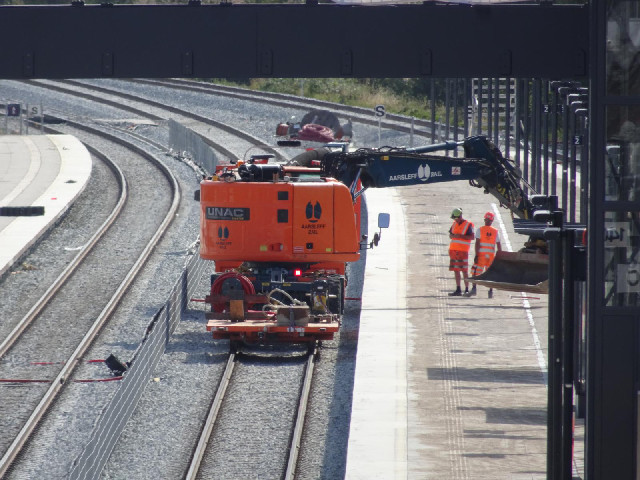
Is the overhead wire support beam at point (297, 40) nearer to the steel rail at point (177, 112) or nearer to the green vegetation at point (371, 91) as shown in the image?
the steel rail at point (177, 112)

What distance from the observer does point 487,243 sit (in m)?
21.1

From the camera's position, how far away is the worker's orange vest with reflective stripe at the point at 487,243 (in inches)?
829

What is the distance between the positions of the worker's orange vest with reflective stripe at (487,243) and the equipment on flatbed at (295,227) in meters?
0.75

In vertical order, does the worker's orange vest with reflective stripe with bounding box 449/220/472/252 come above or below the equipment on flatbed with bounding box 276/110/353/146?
below

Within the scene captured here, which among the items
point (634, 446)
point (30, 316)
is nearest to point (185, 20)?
point (634, 446)

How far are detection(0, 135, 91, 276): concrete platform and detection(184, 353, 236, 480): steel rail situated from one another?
776cm

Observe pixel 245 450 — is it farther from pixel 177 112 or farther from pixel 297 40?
pixel 177 112

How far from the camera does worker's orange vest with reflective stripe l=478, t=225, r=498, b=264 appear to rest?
21047mm

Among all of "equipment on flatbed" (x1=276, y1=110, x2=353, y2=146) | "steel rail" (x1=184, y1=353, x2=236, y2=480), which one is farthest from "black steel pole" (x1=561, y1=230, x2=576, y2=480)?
"equipment on flatbed" (x1=276, y1=110, x2=353, y2=146)

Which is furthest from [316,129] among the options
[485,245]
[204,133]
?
[485,245]

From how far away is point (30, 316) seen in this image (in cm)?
2062

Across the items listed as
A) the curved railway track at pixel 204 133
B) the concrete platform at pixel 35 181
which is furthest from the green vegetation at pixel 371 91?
the concrete platform at pixel 35 181

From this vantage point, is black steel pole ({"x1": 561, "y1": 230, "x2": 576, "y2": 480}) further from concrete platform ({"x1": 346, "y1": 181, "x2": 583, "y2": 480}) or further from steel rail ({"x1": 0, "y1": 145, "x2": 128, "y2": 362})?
steel rail ({"x1": 0, "y1": 145, "x2": 128, "y2": 362})

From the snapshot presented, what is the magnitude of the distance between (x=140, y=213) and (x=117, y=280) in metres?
7.19
